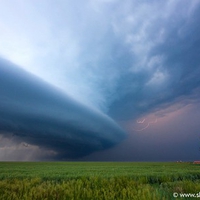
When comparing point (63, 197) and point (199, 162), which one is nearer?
point (63, 197)

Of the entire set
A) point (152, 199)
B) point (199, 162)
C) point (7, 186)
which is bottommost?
point (152, 199)

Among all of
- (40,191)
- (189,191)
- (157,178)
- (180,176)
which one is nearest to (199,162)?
(180,176)

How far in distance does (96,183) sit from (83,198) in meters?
2.18

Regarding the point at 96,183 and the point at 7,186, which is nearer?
the point at 7,186

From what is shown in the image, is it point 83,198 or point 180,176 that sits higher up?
point 180,176

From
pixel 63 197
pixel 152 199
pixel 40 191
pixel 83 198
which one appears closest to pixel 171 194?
pixel 152 199

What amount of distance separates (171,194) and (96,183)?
3135 mm

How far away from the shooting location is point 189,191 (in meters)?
8.08

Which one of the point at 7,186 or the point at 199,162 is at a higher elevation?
the point at 199,162

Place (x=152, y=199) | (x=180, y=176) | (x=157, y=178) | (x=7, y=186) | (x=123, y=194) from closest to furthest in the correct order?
(x=152, y=199) → (x=123, y=194) → (x=7, y=186) → (x=157, y=178) → (x=180, y=176)

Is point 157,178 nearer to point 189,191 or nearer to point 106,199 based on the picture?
point 189,191

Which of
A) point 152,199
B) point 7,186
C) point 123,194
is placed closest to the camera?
point 152,199

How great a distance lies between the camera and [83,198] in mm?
7133

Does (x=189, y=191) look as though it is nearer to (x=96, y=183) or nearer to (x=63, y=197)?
(x=96, y=183)
